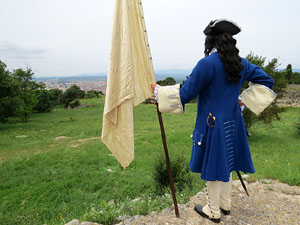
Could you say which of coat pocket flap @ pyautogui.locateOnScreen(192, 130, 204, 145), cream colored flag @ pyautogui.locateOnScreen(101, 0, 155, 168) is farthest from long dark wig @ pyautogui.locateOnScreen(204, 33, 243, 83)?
cream colored flag @ pyautogui.locateOnScreen(101, 0, 155, 168)

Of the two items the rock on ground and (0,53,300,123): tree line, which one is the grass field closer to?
the rock on ground

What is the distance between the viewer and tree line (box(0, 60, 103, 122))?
1549 centimetres

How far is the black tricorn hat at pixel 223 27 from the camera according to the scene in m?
2.21

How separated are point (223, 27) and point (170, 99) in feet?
2.94

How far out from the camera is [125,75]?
251 cm

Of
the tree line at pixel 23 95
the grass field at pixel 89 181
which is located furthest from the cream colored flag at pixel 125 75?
the tree line at pixel 23 95

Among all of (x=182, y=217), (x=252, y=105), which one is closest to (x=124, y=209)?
(x=182, y=217)

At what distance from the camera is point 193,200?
3.44m

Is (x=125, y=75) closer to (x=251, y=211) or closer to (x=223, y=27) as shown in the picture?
(x=223, y=27)

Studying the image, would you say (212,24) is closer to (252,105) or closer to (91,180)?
(252,105)

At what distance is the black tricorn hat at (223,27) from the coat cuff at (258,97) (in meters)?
0.75

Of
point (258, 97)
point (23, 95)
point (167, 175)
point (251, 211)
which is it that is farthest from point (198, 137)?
point (23, 95)

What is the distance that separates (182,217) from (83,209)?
2117 millimetres

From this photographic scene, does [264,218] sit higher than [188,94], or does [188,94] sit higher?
[188,94]
